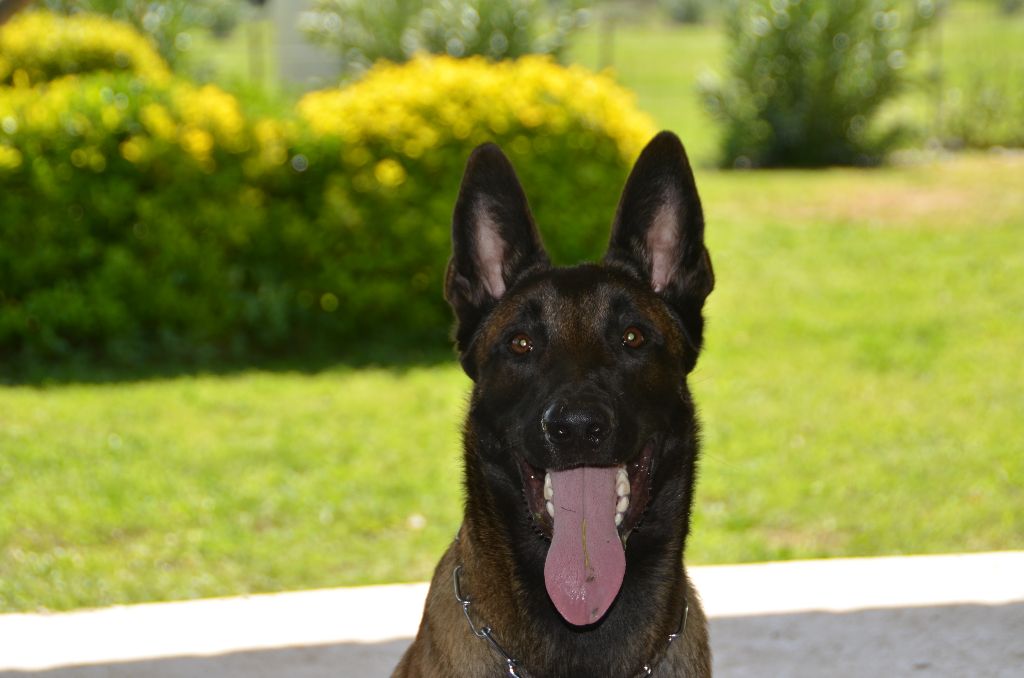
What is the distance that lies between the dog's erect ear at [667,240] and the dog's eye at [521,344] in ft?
1.29

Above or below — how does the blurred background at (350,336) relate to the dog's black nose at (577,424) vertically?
below

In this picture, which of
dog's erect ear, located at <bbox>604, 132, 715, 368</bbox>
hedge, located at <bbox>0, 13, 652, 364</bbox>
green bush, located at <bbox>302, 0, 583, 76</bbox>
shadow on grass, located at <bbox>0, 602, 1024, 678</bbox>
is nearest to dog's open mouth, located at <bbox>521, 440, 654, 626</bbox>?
dog's erect ear, located at <bbox>604, 132, 715, 368</bbox>

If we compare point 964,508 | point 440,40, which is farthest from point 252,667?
point 440,40

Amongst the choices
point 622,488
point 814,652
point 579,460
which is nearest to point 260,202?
point 814,652

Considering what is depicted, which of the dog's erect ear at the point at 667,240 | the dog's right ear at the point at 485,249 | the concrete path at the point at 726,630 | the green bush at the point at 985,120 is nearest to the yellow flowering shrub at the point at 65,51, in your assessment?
the concrete path at the point at 726,630

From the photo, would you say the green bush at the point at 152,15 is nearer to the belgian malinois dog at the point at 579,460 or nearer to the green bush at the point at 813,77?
the green bush at the point at 813,77

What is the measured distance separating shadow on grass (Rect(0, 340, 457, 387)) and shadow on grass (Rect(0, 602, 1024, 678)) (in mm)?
5082

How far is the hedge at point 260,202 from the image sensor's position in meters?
10.0

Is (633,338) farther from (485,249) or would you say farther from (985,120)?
(985,120)

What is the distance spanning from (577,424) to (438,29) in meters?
15.7

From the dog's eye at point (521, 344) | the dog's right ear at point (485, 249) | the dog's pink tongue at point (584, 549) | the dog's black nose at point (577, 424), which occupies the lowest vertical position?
the dog's pink tongue at point (584, 549)

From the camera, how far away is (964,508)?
24.5 feet

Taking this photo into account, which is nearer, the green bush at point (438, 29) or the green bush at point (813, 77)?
the green bush at point (438, 29)

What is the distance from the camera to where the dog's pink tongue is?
3.54 meters
